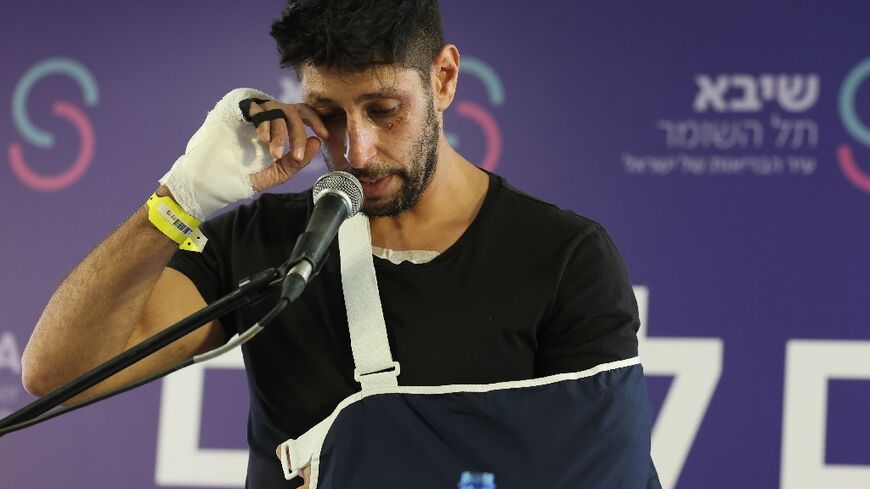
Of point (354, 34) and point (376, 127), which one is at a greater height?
point (354, 34)

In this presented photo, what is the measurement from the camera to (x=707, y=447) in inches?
102

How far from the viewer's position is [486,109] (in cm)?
271

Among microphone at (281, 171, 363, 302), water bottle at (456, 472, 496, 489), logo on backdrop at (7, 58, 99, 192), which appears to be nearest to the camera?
microphone at (281, 171, 363, 302)

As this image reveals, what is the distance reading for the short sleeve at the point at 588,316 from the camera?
1.50 m

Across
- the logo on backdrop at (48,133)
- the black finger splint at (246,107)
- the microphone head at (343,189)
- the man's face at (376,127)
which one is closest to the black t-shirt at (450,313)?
the man's face at (376,127)

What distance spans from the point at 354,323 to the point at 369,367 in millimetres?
67

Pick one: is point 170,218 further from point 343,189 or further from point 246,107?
point 343,189

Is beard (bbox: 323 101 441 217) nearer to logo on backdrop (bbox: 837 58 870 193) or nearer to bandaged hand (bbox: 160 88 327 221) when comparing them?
bandaged hand (bbox: 160 88 327 221)

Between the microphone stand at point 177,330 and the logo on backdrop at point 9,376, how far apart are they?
1817 millimetres

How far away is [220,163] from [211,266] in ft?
0.74

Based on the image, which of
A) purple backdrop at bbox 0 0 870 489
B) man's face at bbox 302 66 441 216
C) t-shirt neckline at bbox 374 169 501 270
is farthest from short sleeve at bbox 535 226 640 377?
purple backdrop at bbox 0 0 870 489

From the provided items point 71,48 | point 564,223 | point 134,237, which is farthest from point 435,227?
point 71,48

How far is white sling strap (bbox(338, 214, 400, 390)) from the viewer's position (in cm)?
148

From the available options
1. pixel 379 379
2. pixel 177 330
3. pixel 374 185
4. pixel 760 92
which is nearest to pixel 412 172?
pixel 374 185
